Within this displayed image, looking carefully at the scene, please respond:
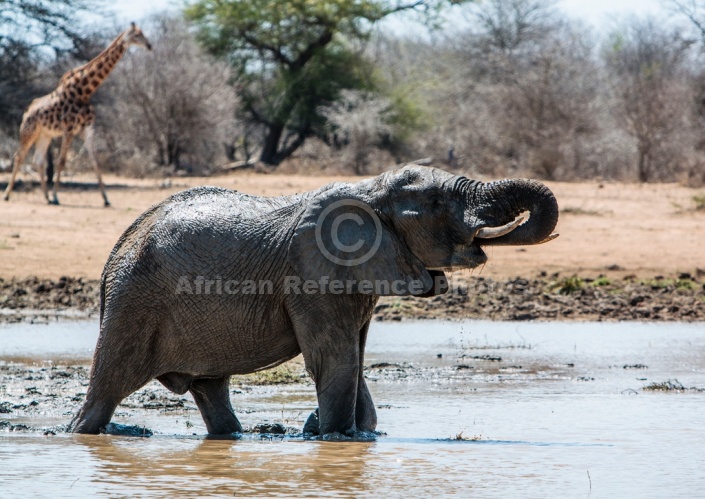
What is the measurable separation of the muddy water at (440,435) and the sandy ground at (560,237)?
8.51 feet

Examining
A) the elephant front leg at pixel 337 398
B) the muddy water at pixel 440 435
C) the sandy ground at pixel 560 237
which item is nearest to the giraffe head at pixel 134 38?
the sandy ground at pixel 560 237

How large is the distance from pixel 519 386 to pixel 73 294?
545 centimetres

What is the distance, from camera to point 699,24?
28.2 meters

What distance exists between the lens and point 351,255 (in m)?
5.92

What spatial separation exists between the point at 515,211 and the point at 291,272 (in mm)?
1074

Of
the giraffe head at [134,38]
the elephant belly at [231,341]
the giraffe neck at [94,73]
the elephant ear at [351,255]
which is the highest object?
the giraffe head at [134,38]

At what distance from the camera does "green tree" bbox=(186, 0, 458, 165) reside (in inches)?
1169

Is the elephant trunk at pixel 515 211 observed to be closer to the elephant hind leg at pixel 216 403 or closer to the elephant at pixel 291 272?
the elephant at pixel 291 272

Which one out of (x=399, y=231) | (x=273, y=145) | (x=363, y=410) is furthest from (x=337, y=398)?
(x=273, y=145)

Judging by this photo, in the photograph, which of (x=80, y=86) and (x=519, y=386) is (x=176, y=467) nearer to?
(x=519, y=386)

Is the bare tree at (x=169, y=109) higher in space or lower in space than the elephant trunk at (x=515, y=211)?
higher

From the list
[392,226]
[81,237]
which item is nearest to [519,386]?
[392,226]

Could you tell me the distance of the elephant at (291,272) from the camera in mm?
5848

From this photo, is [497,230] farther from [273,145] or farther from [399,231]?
[273,145]
